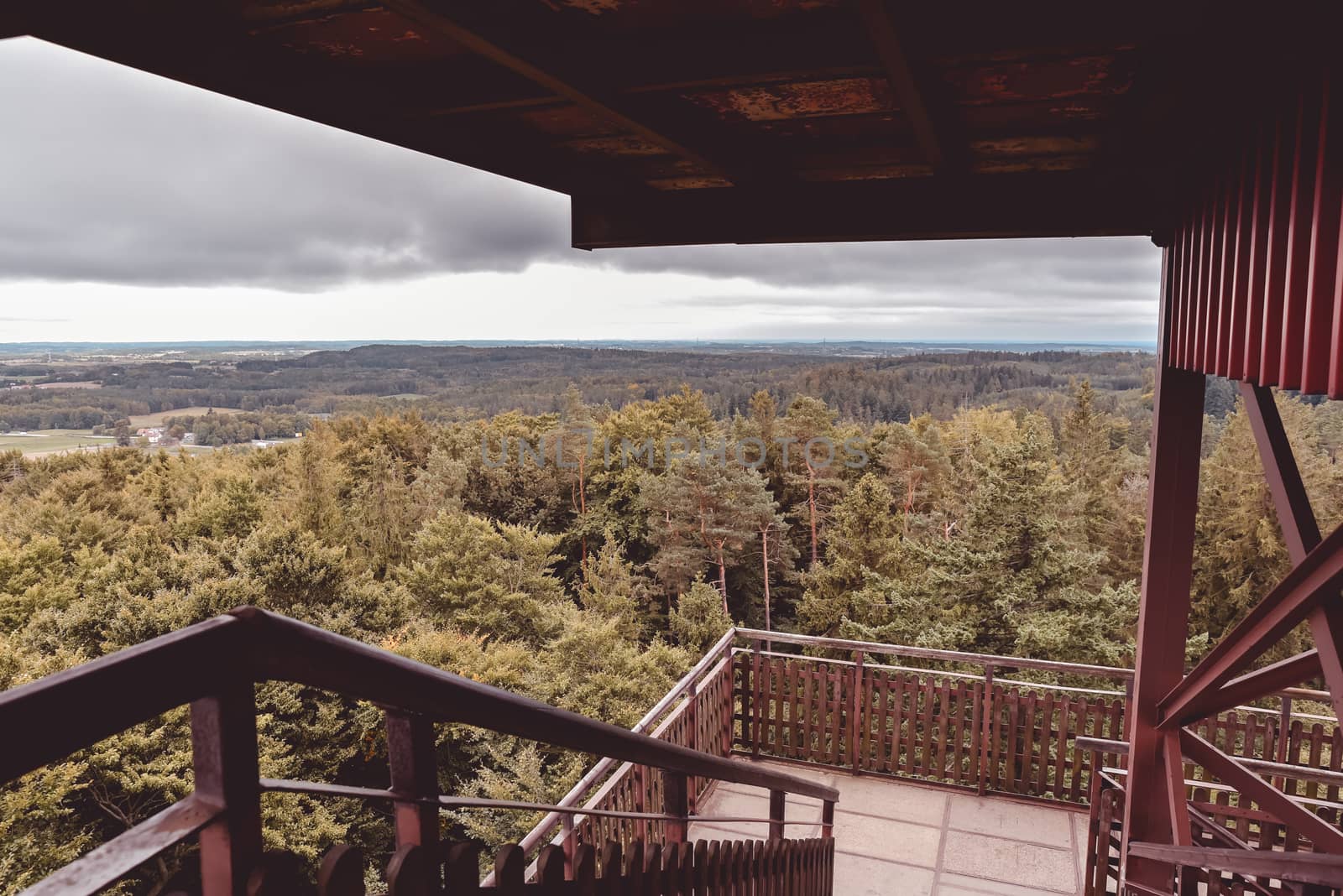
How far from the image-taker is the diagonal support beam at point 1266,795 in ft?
8.63

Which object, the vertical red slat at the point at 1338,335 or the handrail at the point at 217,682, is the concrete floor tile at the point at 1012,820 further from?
the handrail at the point at 217,682

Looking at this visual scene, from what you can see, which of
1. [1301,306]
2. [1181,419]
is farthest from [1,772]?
[1181,419]

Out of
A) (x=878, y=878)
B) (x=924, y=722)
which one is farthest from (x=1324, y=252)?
(x=924, y=722)

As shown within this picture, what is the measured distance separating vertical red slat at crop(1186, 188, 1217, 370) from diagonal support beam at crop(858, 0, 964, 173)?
67 centimetres

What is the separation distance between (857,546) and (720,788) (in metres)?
18.8

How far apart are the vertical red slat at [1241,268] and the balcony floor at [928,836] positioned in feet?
11.6

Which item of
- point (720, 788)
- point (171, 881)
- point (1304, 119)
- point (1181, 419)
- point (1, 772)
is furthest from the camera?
point (720, 788)

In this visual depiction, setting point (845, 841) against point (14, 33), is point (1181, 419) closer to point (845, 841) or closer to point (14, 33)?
point (14, 33)

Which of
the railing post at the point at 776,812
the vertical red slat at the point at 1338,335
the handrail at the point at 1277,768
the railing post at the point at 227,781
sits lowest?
the handrail at the point at 1277,768

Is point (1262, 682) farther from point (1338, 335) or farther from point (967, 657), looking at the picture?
point (967, 657)

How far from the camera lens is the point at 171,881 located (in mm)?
613

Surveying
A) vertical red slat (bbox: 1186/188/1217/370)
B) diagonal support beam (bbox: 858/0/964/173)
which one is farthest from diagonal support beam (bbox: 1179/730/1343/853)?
diagonal support beam (bbox: 858/0/964/173)

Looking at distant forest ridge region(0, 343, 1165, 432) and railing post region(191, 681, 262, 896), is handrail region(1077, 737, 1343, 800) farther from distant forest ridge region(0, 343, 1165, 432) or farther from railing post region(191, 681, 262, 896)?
distant forest ridge region(0, 343, 1165, 432)

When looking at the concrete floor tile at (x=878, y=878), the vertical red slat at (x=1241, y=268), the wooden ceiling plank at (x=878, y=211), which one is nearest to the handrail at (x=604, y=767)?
the concrete floor tile at (x=878, y=878)
